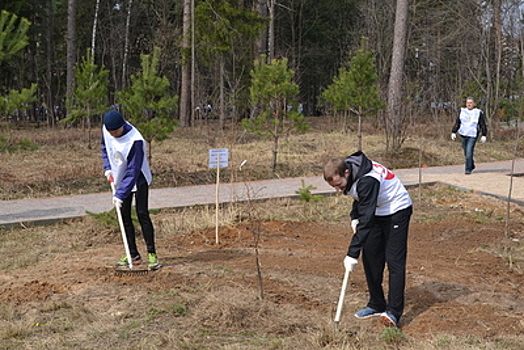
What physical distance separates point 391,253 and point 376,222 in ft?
0.88

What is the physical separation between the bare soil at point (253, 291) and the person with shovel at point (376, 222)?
0.24 m

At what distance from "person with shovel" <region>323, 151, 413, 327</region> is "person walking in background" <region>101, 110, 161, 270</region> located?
2255 mm

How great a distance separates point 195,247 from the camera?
7543mm

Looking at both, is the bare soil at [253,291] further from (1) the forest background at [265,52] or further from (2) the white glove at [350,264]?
(1) the forest background at [265,52]

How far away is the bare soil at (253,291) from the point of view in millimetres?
4824

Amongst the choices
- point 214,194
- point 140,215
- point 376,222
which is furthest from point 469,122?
point 376,222

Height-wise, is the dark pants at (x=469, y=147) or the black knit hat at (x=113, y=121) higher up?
the black knit hat at (x=113, y=121)

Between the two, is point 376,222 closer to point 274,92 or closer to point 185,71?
point 274,92

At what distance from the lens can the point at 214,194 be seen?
37.4ft

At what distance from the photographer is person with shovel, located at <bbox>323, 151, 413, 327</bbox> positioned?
15.2ft

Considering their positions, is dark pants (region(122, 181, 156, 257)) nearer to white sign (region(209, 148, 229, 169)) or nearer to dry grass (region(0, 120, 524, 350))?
dry grass (region(0, 120, 524, 350))

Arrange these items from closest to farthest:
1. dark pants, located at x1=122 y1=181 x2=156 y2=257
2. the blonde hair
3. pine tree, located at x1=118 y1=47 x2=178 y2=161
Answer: the blonde hair, dark pants, located at x1=122 y1=181 x2=156 y2=257, pine tree, located at x1=118 y1=47 x2=178 y2=161

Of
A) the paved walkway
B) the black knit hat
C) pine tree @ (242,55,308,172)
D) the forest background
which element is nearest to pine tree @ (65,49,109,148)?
the forest background

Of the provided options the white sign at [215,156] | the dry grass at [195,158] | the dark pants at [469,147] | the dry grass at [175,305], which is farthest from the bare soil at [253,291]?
the dark pants at [469,147]
